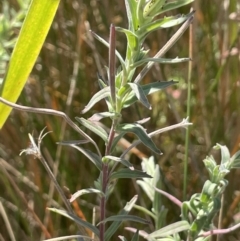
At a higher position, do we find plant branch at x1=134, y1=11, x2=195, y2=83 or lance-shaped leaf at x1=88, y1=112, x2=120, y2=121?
plant branch at x1=134, y1=11, x2=195, y2=83

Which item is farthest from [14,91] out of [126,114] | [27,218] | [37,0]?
[126,114]

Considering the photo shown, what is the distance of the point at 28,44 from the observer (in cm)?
56

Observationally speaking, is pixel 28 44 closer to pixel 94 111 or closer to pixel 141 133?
pixel 141 133

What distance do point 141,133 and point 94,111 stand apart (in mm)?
661

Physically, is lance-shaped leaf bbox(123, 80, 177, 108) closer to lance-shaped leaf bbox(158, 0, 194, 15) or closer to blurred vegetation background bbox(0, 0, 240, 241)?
lance-shaped leaf bbox(158, 0, 194, 15)

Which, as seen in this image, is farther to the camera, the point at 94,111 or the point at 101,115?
the point at 94,111

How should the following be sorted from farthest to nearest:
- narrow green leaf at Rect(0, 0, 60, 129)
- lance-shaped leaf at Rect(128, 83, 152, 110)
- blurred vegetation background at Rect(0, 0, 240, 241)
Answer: blurred vegetation background at Rect(0, 0, 240, 241) < narrow green leaf at Rect(0, 0, 60, 129) < lance-shaped leaf at Rect(128, 83, 152, 110)

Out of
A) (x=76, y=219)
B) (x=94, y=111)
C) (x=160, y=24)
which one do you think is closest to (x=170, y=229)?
(x=76, y=219)

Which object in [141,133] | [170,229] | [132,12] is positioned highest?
[132,12]

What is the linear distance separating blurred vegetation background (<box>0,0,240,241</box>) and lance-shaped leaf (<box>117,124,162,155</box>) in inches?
17.2

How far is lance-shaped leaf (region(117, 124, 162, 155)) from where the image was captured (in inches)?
16.6

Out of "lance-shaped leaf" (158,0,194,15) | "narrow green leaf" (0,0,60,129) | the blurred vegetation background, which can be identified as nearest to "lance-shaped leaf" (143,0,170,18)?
"lance-shaped leaf" (158,0,194,15)

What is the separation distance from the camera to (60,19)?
3.65 feet

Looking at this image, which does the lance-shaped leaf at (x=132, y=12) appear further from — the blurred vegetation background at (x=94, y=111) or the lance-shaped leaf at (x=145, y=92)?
the blurred vegetation background at (x=94, y=111)
